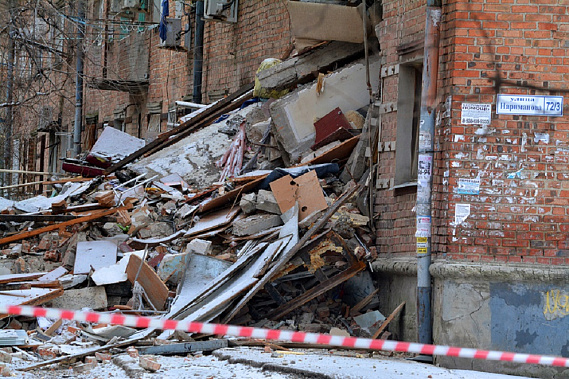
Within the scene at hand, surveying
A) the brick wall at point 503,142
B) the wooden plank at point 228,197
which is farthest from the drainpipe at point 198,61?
the brick wall at point 503,142

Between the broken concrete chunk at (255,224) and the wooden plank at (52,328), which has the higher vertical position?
the broken concrete chunk at (255,224)

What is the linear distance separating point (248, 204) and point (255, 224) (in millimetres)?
298

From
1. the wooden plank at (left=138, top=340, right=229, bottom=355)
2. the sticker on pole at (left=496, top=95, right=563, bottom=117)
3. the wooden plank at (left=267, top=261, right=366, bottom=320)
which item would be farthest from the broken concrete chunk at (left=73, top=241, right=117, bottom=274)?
the sticker on pole at (left=496, top=95, right=563, bottom=117)

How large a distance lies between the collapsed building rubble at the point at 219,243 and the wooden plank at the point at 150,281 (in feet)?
0.05

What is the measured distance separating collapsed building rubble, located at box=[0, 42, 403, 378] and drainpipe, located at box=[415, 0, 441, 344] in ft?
2.72

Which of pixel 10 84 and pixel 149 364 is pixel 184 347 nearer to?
pixel 149 364

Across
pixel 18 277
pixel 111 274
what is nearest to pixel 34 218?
pixel 18 277

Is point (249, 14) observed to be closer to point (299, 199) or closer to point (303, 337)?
point (299, 199)

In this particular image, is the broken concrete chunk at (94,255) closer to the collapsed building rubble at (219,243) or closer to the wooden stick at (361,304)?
the collapsed building rubble at (219,243)

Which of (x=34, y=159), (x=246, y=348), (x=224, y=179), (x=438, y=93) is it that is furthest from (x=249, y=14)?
(x=34, y=159)

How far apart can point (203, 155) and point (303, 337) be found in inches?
321

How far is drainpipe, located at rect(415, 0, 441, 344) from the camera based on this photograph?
892 centimetres

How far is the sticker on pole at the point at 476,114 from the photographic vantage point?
8.94m

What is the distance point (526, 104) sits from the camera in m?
8.93
